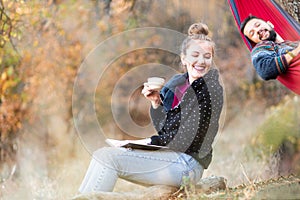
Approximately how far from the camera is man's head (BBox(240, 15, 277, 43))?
2.99 metres

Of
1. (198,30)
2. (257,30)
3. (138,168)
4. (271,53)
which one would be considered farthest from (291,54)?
(138,168)

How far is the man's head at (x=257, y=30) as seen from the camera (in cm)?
299

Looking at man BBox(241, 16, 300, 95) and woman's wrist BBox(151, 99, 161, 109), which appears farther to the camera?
woman's wrist BBox(151, 99, 161, 109)

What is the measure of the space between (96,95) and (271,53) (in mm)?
5824

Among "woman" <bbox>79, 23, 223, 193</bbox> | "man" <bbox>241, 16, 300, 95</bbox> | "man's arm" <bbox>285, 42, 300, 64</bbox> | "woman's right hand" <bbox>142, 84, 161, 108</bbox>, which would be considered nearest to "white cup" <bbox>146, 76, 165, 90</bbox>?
"woman's right hand" <bbox>142, 84, 161, 108</bbox>

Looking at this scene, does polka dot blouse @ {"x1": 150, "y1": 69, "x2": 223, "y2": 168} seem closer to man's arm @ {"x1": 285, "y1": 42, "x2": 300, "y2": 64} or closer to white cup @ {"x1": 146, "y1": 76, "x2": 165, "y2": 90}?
white cup @ {"x1": 146, "y1": 76, "x2": 165, "y2": 90}

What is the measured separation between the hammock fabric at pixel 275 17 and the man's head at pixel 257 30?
6 cm

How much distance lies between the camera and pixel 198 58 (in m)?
2.85

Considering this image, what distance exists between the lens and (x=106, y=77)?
8.48m

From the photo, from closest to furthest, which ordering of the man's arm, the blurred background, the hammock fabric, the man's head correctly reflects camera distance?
the man's arm < the hammock fabric < the man's head < the blurred background

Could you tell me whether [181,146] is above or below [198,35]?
below

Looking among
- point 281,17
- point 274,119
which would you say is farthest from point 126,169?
point 274,119

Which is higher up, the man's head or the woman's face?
the man's head

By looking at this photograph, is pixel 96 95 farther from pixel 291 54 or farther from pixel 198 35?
pixel 291 54
